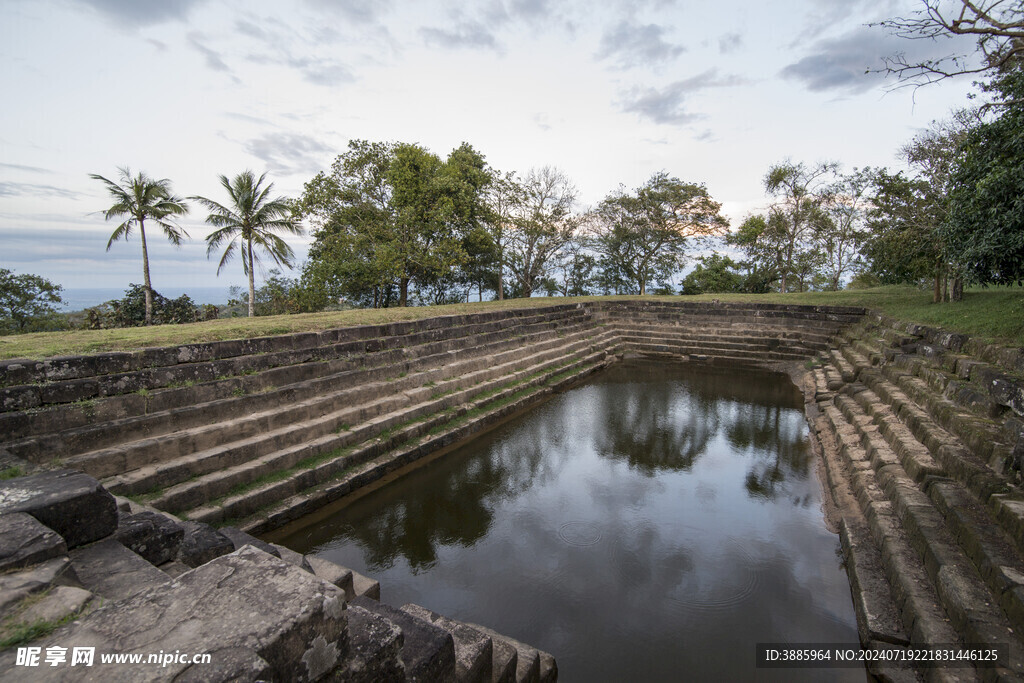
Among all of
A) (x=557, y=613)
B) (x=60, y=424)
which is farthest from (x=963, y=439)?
(x=60, y=424)

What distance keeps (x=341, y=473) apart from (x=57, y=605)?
130 inches

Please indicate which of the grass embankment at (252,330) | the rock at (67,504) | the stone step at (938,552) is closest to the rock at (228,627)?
the rock at (67,504)

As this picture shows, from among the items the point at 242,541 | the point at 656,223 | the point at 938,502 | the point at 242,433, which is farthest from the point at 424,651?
the point at 656,223

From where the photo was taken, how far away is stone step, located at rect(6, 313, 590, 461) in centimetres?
351

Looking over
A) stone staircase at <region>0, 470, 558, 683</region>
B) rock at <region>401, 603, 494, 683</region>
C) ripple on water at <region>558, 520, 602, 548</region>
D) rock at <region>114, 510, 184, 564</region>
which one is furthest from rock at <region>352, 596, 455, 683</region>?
ripple on water at <region>558, 520, 602, 548</region>

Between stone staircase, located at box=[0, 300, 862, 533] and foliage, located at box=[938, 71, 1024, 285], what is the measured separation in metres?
6.47

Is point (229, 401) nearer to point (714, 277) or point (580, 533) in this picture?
point (580, 533)

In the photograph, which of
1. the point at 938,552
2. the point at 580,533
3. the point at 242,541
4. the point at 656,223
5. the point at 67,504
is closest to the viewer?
the point at 67,504

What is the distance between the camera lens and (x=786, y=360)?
39.5 feet

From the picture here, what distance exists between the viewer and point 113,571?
204 cm

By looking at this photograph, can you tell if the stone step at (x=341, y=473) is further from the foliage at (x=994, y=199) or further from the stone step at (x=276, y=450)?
the foliage at (x=994, y=199)

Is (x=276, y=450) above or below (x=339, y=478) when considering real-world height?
above

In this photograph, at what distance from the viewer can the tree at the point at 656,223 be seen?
21484mm

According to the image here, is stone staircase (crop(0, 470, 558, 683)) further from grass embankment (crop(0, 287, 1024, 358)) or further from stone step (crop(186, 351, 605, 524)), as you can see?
grass embankment (crop(0, 287, 1024, 358))
